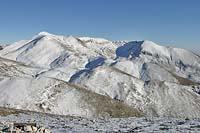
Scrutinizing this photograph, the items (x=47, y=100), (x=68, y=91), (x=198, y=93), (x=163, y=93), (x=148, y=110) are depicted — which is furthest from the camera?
(x=198, y=93)

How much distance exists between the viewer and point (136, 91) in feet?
415

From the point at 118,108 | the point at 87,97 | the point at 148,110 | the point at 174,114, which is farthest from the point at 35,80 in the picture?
the point at 174,114

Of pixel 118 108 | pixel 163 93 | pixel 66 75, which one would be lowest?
pixel 118 108

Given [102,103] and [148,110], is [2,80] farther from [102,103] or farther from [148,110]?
[148,110]

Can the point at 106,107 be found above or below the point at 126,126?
above

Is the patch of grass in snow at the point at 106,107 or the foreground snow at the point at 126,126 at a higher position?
the patch of grass in snow at the point at 106,107

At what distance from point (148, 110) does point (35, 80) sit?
3304 centimetres

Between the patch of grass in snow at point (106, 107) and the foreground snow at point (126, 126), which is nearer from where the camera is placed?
the foreground snow at point (126, 126)

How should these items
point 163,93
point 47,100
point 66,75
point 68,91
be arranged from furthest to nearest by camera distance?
point 66,75 < point 163,93 < point 68,91 < point 47,100

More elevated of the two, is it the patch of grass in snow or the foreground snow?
the patch of grass in snow

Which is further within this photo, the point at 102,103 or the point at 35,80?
the point at 35,80

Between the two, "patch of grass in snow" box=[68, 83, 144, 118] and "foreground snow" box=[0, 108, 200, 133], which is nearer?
"foreground snow" box=[0, 108, 200, 133]

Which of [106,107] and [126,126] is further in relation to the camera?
[106,107]

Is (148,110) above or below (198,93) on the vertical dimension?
below
